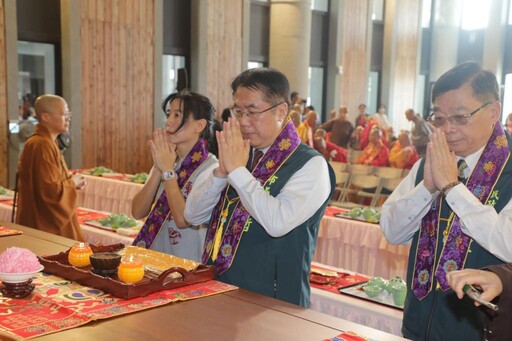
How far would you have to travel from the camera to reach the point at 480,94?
1.96 m

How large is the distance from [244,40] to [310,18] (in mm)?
1958

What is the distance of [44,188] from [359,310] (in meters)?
2.17

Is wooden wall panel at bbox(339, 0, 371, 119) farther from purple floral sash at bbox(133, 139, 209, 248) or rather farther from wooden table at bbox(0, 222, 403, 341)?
wooden table at bbox(0, 222, 403, 341)

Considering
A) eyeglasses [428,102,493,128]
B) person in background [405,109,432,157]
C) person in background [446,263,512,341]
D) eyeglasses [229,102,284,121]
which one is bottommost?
person in background [405,109,432,157]

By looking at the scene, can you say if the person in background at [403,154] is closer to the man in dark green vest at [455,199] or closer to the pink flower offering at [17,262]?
the man in dark green vest at [455,199]

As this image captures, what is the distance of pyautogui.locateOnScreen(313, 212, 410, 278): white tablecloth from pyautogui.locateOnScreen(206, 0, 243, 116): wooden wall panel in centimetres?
712

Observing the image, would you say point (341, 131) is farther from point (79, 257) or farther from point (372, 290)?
point (79, 257)

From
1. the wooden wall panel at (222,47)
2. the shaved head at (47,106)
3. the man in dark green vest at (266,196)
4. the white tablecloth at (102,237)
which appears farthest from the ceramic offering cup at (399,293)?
the wooden wall panel at (222,47)

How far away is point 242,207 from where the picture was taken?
2305 mm

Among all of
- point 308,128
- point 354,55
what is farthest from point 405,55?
point 308,128

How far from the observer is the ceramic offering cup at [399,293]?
9.57 ft

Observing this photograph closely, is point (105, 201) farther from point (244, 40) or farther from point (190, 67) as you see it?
point (244, 40)

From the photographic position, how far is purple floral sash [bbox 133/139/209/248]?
2.93 metres

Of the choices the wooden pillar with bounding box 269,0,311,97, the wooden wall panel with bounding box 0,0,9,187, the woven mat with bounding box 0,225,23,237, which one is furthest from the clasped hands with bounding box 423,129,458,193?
the wooden pillar with bounding box 269,0,311,97
